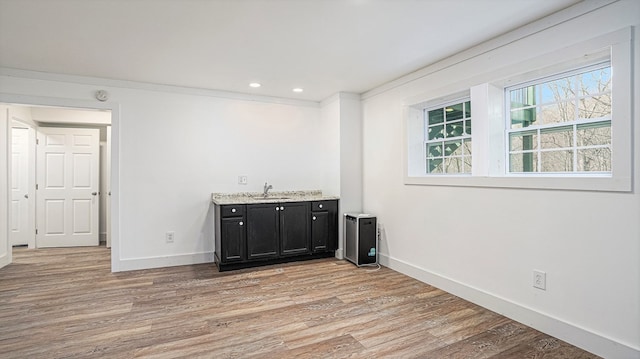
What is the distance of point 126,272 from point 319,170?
287 cm

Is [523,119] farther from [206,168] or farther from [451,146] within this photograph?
[206,168]

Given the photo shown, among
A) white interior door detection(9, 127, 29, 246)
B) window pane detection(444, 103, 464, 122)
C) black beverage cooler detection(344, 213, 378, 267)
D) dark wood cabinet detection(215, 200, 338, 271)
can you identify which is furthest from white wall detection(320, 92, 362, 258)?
white interior door detection(9, 127, 29, 246)

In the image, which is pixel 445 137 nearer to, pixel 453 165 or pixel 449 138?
pixel 449 138

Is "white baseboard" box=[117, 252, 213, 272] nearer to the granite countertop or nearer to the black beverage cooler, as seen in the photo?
the granite countertop

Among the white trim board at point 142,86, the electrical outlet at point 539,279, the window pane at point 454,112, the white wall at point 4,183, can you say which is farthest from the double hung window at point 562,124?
the white wall at point 4,183

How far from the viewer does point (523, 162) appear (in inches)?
113

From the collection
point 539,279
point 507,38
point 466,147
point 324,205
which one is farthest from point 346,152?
point 539,279

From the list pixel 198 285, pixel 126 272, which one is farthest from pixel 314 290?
pixel 126 272

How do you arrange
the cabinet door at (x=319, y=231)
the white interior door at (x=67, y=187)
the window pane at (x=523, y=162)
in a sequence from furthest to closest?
the white interior door at (x=67, y=187) → the cabinet door at (x=319, y=231) → the window pane at (x=523, y=162)

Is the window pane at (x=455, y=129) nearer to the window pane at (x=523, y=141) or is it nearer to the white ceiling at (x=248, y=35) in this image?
the window pane at (x=523, y=141)

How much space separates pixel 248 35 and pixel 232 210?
209 centimetres

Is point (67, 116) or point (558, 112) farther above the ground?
point (67, 116)

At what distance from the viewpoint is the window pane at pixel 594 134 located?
2305 millimetres

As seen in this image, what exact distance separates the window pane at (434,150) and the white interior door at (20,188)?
626cm
